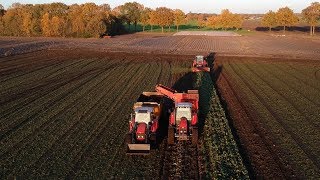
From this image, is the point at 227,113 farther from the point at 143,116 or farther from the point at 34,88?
the point at 34,88

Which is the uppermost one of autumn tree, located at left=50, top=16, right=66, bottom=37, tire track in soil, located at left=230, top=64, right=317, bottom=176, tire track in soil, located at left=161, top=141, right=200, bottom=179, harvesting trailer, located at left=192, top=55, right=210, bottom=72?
autumn tree, located at left=50, top=16, right=66, bottom=37

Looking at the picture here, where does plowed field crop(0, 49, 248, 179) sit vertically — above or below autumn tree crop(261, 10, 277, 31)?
below

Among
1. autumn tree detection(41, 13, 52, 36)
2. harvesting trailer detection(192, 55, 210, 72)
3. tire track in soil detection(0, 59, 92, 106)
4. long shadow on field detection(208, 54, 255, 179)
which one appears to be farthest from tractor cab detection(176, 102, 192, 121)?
autumn tree detection(41, 13, 52, 36)

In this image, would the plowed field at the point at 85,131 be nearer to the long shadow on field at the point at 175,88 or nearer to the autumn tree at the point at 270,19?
the long shadow on field at the point at 175,88

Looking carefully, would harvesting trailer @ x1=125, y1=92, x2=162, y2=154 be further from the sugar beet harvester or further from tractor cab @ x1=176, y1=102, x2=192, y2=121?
tractor cab @ x1=176, y1=102, x2=192, y2=121

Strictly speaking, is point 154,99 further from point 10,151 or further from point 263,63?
point 263,63

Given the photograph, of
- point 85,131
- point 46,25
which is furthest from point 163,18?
point 85,131

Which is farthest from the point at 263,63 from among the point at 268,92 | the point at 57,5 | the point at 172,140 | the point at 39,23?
the point at 57,5
